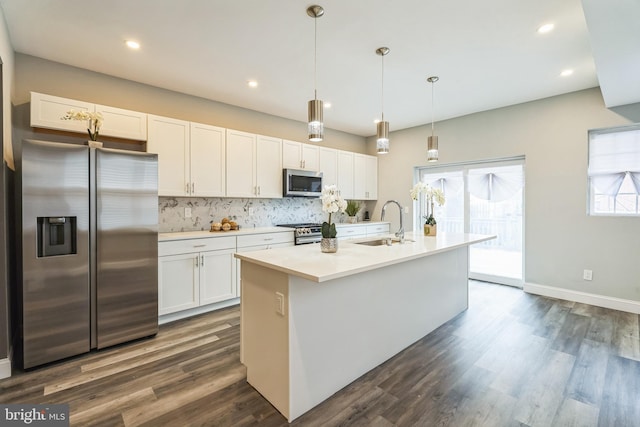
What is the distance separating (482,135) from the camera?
15.1 ft

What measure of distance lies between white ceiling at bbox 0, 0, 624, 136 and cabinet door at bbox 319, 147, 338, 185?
1.26 meters

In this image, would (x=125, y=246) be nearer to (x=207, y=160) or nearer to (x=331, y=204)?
(x=207, y=160)

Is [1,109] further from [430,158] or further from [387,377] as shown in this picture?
[430,158]

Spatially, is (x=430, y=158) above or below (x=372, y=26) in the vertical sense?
below

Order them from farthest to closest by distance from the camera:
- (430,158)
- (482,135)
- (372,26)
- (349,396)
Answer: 1. (482,135)
2. (430,158)
3. (372,26)
4. (349,396)

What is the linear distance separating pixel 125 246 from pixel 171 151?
50.4 inches

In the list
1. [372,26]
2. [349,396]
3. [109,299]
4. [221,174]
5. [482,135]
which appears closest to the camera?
[349,396]

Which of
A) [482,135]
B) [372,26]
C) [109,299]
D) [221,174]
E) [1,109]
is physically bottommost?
[109,299]

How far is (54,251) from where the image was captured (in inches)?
94.0

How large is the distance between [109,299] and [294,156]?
302 cm

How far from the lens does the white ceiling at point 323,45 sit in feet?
7.22

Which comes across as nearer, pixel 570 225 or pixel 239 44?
pixel 239 44

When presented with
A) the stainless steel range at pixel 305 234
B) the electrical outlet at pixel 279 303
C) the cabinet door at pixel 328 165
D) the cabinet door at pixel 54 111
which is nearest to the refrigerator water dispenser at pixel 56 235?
the cabinet door at pixel 54 111

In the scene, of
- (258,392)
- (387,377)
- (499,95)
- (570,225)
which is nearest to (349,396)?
(387,377)
